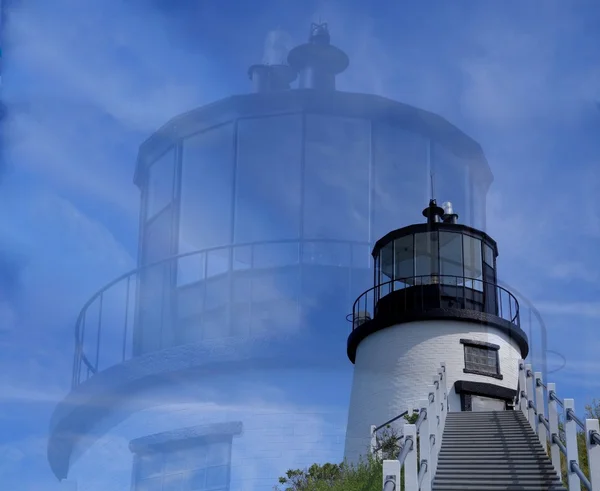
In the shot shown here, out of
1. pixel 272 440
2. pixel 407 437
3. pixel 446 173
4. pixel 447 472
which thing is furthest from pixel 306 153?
pixel 407 437

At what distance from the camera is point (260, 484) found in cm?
1453

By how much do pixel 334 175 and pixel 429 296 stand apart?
136 inches

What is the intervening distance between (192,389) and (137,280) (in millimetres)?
2315

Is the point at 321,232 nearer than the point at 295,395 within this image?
No

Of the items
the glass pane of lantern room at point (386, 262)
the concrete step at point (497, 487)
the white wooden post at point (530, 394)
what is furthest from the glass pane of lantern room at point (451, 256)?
the concrete step at point (497, 487)

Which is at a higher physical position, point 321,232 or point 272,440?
point 321,232

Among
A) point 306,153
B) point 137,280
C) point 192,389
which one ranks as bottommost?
point 192,389

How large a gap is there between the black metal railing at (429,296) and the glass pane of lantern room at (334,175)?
2.29 meters

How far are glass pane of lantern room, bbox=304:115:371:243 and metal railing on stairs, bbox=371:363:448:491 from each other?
12.1 feet

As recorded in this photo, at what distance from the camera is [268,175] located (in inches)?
619

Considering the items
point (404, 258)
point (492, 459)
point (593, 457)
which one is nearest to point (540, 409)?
point (492, 459)

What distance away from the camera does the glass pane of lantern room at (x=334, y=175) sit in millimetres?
16375

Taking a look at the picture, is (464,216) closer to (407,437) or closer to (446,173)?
(446,173)

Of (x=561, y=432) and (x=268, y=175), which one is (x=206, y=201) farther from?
(x=561, y=432)
